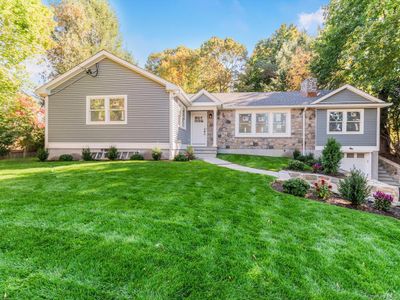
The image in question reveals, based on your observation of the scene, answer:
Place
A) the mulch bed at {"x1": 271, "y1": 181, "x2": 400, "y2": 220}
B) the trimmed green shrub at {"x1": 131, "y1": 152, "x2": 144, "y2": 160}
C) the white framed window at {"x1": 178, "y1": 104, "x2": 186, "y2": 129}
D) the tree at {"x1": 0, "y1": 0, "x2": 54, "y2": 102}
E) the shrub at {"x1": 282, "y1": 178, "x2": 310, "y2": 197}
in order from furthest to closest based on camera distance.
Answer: the white framed window at {"x1": 178, "y1": 104, "x2": 186, "y2": 129}
the tree at {"x1": 0, "y1": 0, "x2": 54, "y2": 102}
the trimmed green shrub at {"x1": 131, "y1": 152, "x2": 144, "y2": 160}
the shrub at {"x1": 282, "y1": 178, "x2": 310, "y2": 197}
the mulch bed at {"x1": 271, "y1": 181, "x2": 400, "y2": 220}

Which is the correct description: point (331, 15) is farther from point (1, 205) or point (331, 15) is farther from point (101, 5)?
point (101, 5)

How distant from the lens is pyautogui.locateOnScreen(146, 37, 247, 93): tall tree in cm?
2678

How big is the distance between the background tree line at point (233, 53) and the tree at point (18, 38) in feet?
0.13

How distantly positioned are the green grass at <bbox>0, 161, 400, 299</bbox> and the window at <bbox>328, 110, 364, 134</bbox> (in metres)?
9.36

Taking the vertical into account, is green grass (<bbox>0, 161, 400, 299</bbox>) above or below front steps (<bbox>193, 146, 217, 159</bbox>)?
below

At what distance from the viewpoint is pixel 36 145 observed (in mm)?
13867

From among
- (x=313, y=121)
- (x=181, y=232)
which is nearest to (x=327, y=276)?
(x=181, y=232)

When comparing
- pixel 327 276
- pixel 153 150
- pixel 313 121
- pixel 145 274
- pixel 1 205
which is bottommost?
pixel 327 276

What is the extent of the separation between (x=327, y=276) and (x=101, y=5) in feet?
93.6

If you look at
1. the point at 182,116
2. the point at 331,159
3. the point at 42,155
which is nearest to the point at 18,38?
the point at 42,155

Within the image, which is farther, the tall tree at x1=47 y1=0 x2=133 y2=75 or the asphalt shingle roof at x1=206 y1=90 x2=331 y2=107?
the tall tree at x1=47 y1=0 x2=133 y2=75

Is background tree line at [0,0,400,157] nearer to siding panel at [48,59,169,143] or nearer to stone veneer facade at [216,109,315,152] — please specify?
siding panel at [48,59,169,143]

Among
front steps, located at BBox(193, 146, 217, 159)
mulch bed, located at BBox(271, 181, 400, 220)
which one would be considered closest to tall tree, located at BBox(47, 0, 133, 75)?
front steps, located at BBox(193, 146, 217, 159)

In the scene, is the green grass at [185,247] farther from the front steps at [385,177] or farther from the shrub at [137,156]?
the front steps at [385,177]
